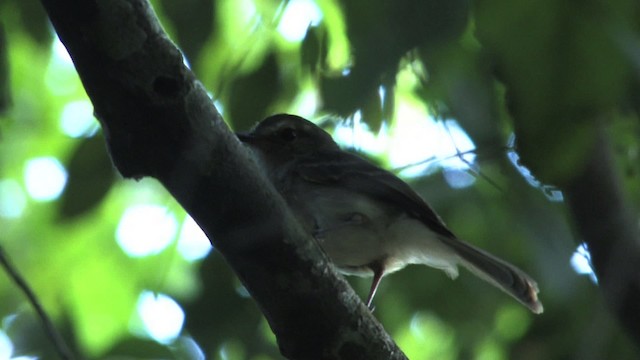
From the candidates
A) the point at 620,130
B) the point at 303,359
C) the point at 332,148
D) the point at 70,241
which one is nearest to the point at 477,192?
the point at 620,130

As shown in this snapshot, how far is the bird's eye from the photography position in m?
4.60

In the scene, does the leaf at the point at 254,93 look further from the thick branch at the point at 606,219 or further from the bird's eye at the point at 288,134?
the bird's eye at the point at 288,134

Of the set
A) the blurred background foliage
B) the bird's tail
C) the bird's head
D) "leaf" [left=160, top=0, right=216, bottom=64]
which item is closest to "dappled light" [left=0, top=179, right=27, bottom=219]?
the blurred background foliage

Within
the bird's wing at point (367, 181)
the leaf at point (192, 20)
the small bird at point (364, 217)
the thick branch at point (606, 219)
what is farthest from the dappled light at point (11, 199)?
the thick branch at point (606, 219)

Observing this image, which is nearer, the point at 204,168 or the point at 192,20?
the point at 204,168

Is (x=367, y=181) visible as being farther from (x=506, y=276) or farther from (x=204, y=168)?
(x=204, y=168)

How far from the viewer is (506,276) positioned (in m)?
3.65

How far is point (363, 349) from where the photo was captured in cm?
245

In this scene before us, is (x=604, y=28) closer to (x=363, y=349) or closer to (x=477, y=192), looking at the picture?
(x=363, y=349)

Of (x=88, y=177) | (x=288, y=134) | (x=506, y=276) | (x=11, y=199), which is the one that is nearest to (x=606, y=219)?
(x=506, y=276)

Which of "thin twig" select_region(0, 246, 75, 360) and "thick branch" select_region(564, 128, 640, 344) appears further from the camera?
"thick branch" select_region(564, 128, 640, 344)

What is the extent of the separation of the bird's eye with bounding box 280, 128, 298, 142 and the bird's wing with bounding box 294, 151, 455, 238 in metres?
0.26

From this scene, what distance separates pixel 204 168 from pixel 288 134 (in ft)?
8.18

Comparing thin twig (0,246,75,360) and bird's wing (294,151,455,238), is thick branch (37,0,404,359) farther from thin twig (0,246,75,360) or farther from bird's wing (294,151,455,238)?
bird's wing (294,151,455,238)
